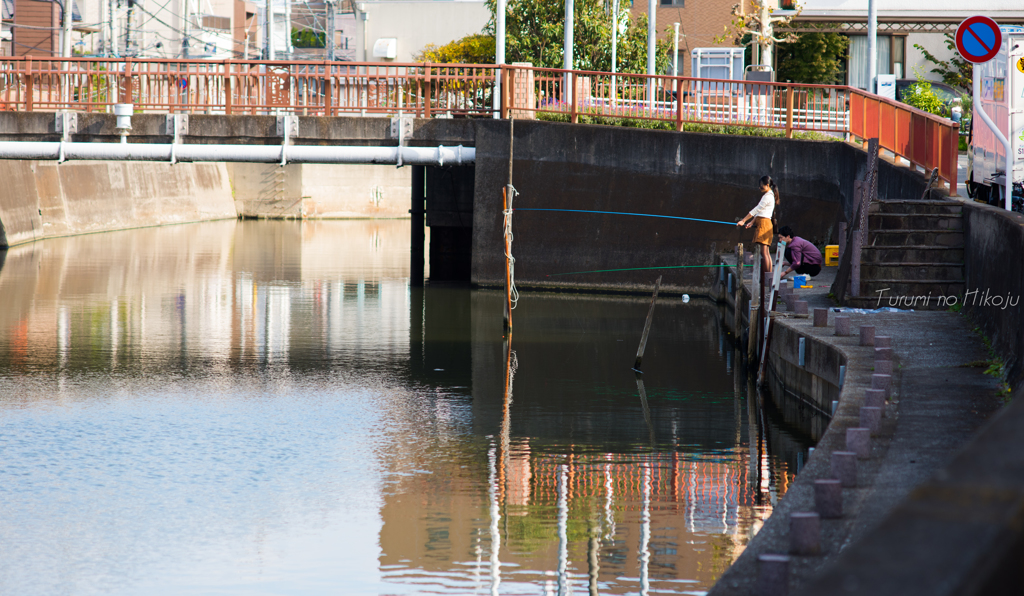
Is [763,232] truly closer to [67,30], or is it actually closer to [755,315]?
[755,315]

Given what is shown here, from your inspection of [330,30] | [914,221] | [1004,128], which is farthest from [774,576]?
[330,30]

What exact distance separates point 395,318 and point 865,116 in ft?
29.8

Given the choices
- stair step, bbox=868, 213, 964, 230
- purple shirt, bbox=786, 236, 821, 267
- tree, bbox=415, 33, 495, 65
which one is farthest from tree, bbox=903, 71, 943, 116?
tree, bbox=415, 33, 495, 65

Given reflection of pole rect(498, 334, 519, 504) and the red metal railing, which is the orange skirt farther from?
A: reflection of pole rect(498, 334, 519, 504)

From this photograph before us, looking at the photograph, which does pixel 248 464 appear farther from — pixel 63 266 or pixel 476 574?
pixel 63 266

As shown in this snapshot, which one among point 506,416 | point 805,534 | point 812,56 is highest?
point 812,56

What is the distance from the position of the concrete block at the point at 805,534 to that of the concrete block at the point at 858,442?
5.39ft

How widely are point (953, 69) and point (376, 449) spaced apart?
34.3m

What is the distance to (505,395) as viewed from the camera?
44.9ft

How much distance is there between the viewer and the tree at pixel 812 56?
38.6 metres

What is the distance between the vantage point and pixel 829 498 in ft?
19.8

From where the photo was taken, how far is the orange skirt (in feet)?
50.5

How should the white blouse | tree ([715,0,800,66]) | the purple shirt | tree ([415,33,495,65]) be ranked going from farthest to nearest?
tree ([415,33,495,65]), tree ([715,0,800,66]), the purple shirt, the white blouse

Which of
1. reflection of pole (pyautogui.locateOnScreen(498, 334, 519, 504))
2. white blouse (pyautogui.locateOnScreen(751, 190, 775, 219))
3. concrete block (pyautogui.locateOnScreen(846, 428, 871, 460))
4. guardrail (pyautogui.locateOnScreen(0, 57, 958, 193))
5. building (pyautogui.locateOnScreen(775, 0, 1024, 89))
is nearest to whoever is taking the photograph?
concrete block (pyautogui.locateOnScreen(846, 428, 871, 460))
